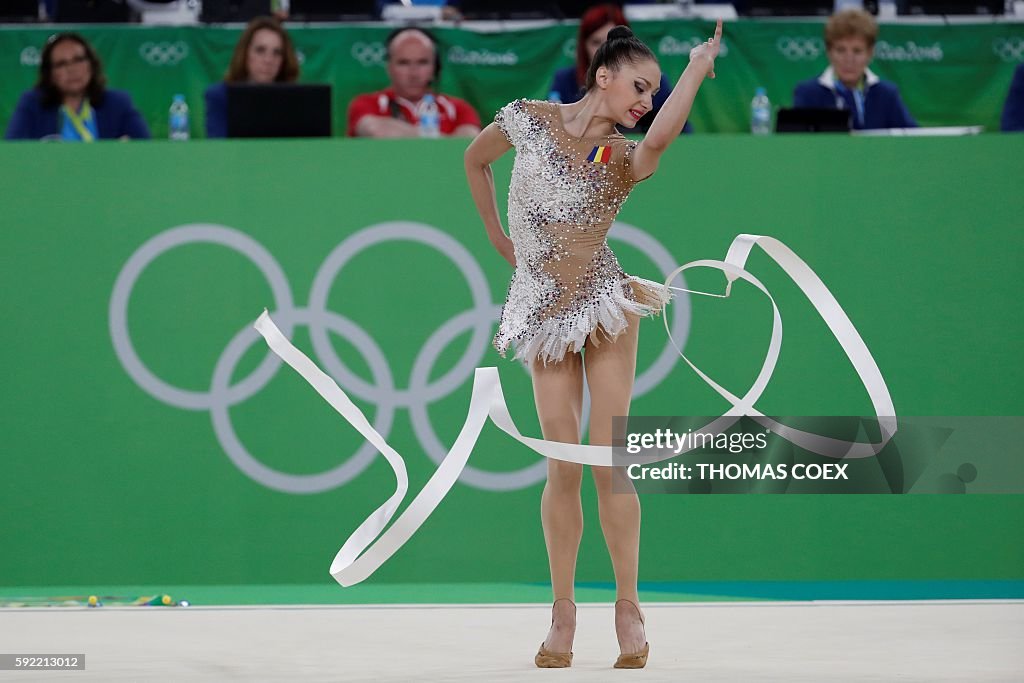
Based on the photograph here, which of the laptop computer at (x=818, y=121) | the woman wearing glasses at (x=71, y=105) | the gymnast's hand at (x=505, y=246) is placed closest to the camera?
the gymnast's hand at (x=505, y=246)

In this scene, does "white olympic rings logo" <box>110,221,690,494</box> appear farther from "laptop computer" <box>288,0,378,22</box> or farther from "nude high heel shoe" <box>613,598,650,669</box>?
"laptop computer" <box>288,0,378,22</box>

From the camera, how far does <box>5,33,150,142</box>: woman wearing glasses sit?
6.49m

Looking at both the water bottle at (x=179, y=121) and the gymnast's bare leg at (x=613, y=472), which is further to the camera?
the water bottle at (x=179, y=121)

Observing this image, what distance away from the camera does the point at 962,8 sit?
8.13 m

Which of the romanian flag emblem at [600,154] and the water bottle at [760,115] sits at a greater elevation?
the water bottle at [760,115]

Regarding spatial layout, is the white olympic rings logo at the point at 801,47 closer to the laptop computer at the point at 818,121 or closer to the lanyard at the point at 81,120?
the laptop computer at the point at 818,121

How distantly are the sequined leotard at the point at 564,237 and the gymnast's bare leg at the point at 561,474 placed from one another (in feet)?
0.22

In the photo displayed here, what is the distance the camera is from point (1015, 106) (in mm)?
7051

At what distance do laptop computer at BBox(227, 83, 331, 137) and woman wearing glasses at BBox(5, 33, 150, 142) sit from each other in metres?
1.26

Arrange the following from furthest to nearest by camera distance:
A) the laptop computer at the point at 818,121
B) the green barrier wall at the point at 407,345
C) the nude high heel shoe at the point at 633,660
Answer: the laptop computer at the point at 818,121 < the green barrier wall at the point at 407,345 < the nude high heel shoe at the point at 633,660

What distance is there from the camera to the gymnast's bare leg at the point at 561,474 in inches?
142

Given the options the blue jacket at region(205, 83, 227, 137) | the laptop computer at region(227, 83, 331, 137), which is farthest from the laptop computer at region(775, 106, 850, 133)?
the blue jacket at region(205, 83, 227, 137)

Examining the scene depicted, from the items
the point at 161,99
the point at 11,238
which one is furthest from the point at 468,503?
the point at 161,99

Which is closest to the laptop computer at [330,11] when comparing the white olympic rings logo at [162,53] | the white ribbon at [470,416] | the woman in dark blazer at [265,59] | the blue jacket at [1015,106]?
the white olympic rings logo at [162,53]
